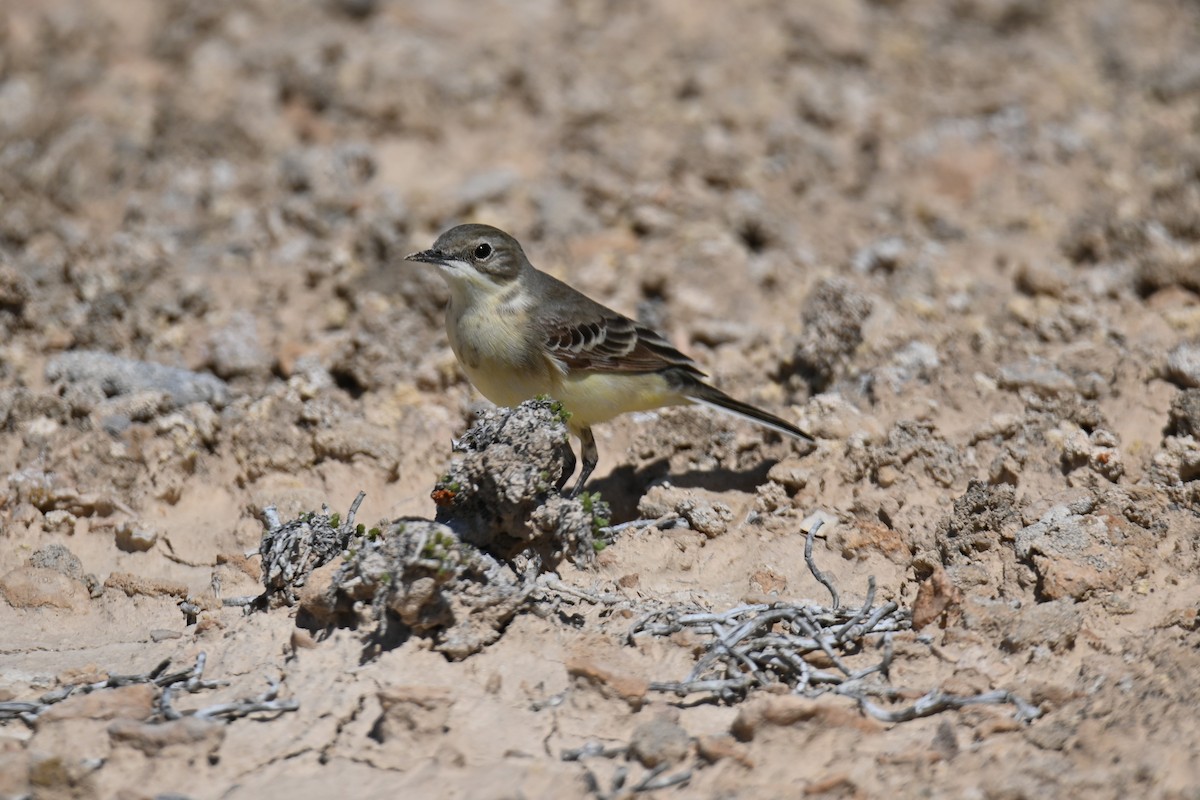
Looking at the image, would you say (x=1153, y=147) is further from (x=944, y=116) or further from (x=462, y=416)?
(x=462, y=416)

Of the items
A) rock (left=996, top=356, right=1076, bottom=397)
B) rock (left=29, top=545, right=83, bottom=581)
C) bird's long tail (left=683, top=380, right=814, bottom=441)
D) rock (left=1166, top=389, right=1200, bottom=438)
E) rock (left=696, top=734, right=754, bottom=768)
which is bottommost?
rock (left=29, top=545, right=83, bottom=581)

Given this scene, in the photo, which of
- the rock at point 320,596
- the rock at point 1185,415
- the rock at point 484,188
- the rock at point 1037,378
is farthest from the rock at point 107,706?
the rock at point 484,188

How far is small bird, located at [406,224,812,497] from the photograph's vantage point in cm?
744

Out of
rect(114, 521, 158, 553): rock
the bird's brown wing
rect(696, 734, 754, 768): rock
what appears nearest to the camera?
rect(696, 734, 754, 768): rock

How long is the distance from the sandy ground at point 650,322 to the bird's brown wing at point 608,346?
430 mm

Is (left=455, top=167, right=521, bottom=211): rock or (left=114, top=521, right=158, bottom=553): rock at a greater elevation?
(left=455, top=167, right=521, bottom=211): rock

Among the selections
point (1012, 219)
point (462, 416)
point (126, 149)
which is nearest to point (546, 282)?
point (462, 416)

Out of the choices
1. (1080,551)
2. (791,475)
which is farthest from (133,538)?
(1080,551)

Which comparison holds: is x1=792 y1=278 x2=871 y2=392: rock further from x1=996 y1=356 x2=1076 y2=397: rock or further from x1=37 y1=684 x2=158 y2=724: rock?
x1=37 y1=684 x2=158 y2=724: rock

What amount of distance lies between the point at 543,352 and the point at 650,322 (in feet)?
6.25

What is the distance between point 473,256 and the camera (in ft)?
25.2

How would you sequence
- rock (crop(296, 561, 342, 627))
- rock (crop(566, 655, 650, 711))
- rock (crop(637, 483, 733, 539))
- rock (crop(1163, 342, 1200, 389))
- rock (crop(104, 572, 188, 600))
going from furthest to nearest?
rock (crop(1163, 342, 1200, 389)), rock (crop(637, 483, 733, 539)), rock (crop(104, 572, 188, 600)), rock (crop(296, 561, 342, 627)), rock (crop(566, 655, 650, 711))

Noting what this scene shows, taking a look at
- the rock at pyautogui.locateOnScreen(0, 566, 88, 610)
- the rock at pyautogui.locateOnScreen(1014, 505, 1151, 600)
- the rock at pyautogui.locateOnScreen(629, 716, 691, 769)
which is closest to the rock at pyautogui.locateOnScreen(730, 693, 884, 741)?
the rock at pyautogui.locateOnScreen(629, 716, 691, 769)

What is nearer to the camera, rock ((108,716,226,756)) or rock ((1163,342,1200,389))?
rock ((108,716,226,756))
